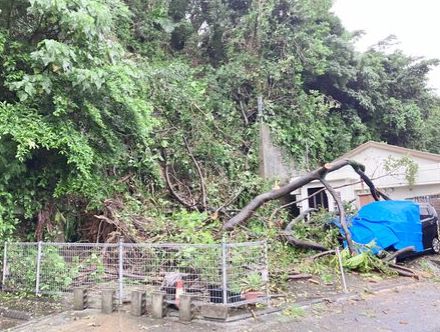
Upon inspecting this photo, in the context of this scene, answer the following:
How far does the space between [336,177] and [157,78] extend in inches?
278

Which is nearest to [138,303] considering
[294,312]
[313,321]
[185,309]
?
[185,309]

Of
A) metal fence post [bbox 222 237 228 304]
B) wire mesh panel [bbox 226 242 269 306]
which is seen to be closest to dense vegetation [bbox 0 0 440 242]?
wire mesh panel [bbox 226 242 269 306]

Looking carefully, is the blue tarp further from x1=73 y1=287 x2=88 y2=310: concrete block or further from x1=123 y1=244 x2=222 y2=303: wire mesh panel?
x1=73 y1=287 x2=88 y2=310: concrete block

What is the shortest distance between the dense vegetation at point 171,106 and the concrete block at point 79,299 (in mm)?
1719

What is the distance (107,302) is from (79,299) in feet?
1.90

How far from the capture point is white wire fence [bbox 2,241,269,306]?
19.6 feet

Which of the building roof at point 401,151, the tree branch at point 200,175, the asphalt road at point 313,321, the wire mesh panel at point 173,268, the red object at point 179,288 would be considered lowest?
the asphalt road at point 313,321

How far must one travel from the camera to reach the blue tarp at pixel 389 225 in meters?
10.3

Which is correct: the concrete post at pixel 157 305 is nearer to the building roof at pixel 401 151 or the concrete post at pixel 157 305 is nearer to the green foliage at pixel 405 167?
the green foliage at pixel 405 167

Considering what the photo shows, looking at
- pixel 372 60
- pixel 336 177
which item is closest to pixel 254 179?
pixel 336 177

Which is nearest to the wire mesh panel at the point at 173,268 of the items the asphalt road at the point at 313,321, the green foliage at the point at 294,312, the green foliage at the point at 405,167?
the asphalt road at the point at 313,321

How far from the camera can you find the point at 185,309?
18.7 ft

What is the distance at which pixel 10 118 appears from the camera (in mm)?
7344

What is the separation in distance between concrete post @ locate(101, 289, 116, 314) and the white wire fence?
0.26 meters
